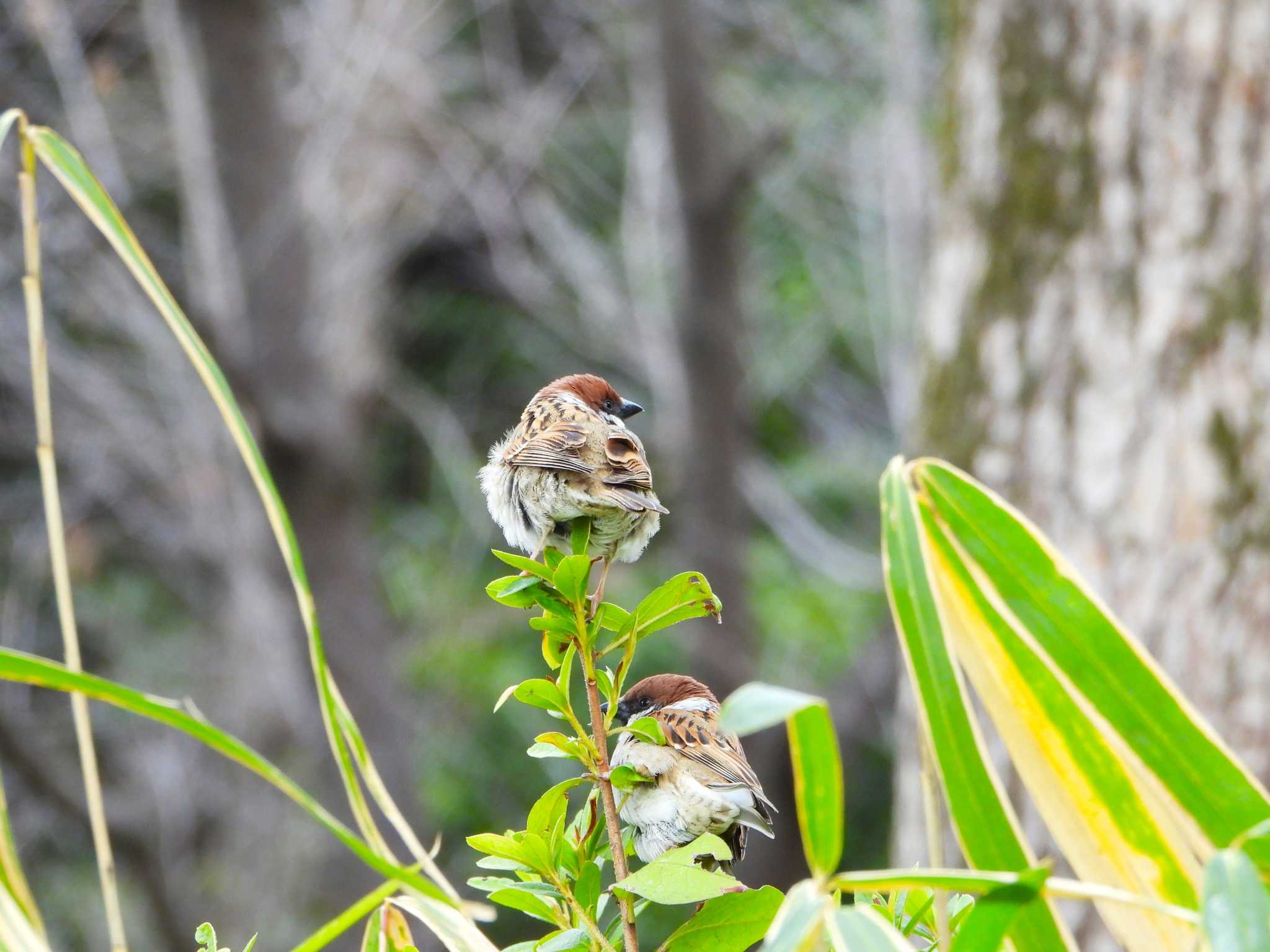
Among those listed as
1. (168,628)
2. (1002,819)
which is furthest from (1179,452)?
(168,628)

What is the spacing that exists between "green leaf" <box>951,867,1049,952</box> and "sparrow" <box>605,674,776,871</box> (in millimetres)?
330

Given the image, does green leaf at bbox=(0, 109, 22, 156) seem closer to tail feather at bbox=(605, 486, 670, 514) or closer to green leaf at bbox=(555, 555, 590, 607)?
green leaf at bbox=(555, 555, 590, 607)

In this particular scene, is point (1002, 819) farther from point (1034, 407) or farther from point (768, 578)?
point (768, 578)

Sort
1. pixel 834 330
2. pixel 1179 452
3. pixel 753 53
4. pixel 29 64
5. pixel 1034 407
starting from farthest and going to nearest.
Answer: pixel 834 330 < pixel 753 53 < pixel 29 64 < pixel 1034 407 < pixel 1179 452

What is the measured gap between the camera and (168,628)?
31.0ft

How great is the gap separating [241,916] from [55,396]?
2994mm

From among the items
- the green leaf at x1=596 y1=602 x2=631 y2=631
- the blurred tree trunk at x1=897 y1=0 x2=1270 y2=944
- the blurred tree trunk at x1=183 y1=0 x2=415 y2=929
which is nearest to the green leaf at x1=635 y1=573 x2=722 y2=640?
the green leaf at x1=596 y1=602 x2=631 y2=631

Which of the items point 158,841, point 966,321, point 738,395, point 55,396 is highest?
point 55,396

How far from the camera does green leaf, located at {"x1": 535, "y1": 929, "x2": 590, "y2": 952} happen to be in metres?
0.90

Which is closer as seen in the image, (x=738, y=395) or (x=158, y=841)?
(x=738, y=395)

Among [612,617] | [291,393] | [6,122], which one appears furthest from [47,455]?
[291,393]

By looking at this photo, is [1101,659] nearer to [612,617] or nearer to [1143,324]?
[612,617]

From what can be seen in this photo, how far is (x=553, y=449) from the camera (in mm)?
1623

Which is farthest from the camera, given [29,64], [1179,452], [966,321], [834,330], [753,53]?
[834,330]
